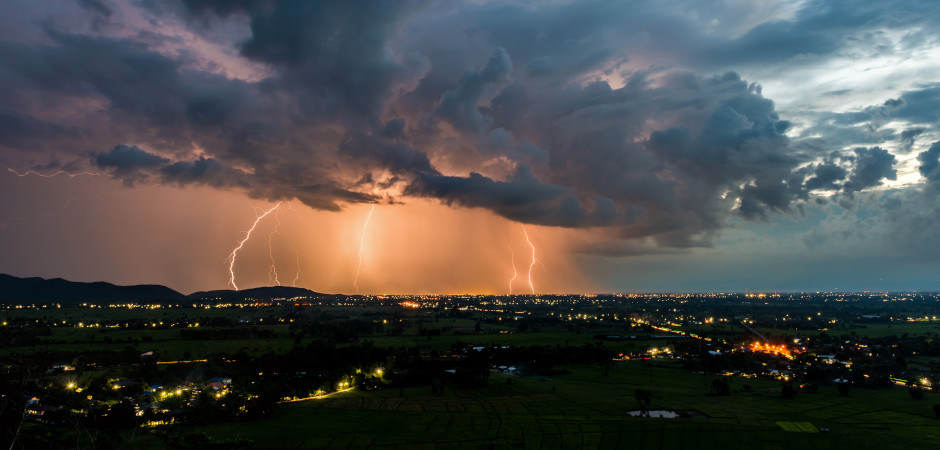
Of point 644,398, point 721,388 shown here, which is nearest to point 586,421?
point 644,398

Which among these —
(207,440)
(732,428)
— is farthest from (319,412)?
(732,428)

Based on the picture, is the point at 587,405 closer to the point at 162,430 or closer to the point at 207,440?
the point at 207,440

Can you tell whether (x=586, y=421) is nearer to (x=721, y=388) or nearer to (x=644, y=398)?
(x=644, y=398)

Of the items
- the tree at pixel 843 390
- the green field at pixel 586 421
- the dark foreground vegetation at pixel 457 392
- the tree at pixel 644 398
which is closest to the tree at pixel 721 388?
the dark foreground vegetation at pixel 457 392

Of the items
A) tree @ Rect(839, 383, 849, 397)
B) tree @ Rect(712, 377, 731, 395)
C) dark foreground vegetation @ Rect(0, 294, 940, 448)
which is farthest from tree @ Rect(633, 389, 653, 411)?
tree @ Rect(839, 383, 849, 397)

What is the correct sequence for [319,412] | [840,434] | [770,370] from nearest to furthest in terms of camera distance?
[840,434] < [319,412] < [770,370]

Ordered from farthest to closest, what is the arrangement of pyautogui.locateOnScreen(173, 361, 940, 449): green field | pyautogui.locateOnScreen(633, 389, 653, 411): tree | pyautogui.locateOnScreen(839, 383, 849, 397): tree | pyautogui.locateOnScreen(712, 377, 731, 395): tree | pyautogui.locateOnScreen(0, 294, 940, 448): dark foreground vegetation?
1. pyautogui.locateOnScreen(839, 383, 849, 397): tree
2. pyautogui.locateOnScreen(712, 377, 731, 395): tree
3. pyautogui.locateOnScreen(633, 389, 653, 411): tree
4. pyautogui.locateOnScreen(173, 361, 940, 449): green field
5. pyautogui.locateOnScreen(0, 294, 940, 448): dark foreground vegetation

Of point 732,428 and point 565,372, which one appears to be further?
point 565,372

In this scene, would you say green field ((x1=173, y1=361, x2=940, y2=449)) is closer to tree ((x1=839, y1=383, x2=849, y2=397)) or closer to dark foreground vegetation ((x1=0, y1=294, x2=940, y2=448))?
dark foreground vegetation ((x1=0, y1=294, x2=940, y2=448))
